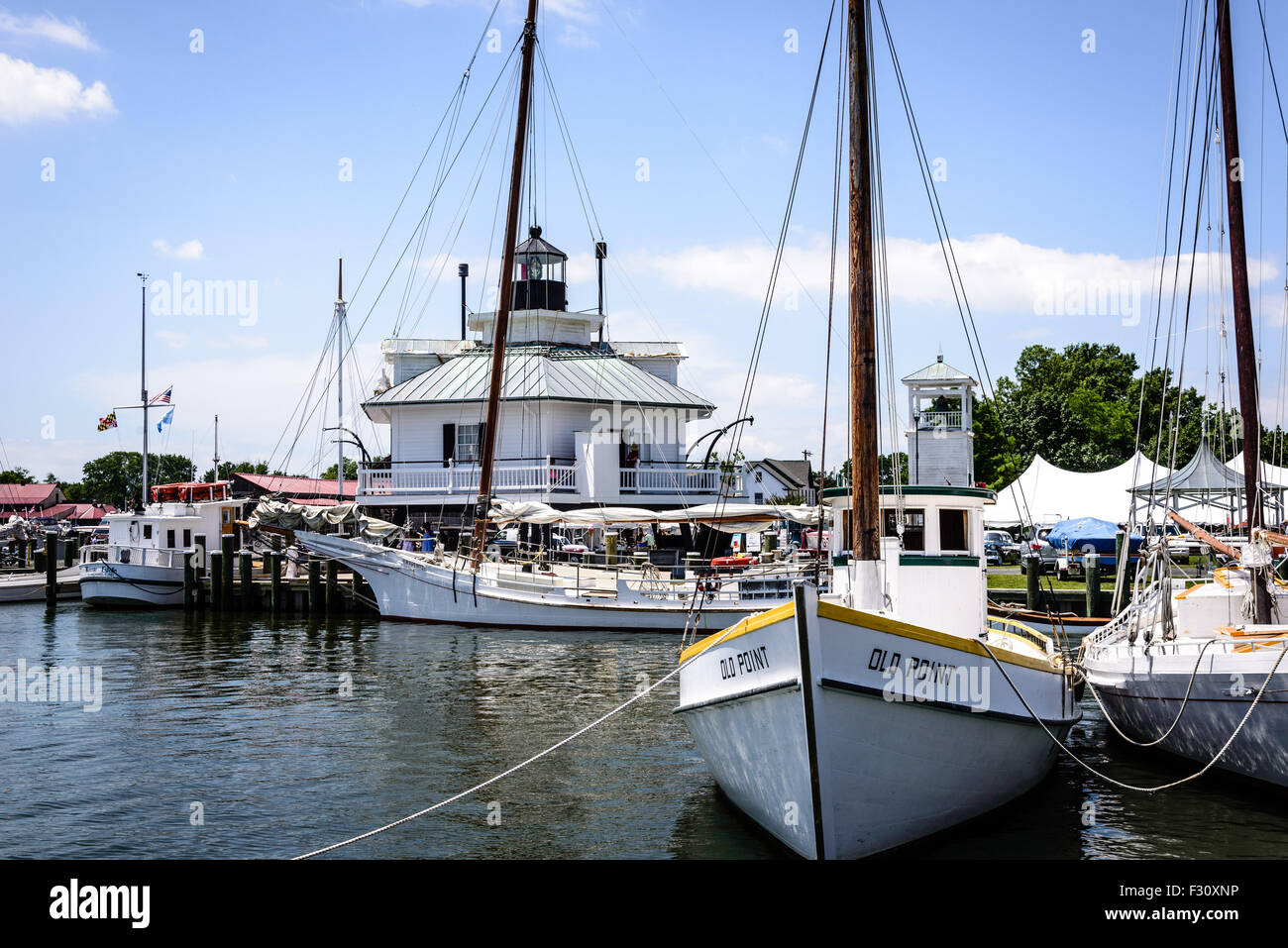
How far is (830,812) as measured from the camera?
973 centimetres

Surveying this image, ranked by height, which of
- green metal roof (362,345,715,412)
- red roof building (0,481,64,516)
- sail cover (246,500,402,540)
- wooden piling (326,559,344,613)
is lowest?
wooden piling (326,559,344,613)

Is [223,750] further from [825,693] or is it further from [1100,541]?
[1100,541]

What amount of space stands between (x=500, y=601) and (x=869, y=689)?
72.4 feet

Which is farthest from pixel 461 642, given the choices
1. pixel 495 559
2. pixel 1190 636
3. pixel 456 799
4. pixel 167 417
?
pixel 167 417

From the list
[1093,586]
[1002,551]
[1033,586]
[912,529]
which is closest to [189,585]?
[1033,586]

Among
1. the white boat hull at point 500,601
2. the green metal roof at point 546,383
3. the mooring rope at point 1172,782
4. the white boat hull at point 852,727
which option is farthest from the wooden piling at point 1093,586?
the white boat hull at point 852,727

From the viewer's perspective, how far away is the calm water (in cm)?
1134

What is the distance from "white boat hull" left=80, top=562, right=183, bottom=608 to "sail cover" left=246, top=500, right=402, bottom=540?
17.0 ft

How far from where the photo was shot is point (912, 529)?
13.8 meters

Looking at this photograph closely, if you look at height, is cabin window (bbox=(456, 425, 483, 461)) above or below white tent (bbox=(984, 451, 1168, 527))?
above

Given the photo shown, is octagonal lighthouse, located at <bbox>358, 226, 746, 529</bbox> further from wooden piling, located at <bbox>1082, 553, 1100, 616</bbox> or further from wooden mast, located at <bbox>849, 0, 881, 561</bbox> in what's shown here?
wooden mast, located at <bbox>849, 0, 881, 561</bbox>

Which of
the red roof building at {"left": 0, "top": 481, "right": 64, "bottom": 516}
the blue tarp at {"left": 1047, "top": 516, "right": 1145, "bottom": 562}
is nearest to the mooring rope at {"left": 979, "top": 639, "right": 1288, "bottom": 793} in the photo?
the blue tarp at {"left": 1047, "top": 516, "right": 1145, "bottom": 562}

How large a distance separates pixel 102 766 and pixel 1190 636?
581 inches

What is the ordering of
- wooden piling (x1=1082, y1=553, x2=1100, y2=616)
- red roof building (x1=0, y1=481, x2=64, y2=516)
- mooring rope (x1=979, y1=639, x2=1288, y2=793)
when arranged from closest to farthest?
mooring rope (x1=979, y1=639, x2=1288, y2=793) < wooden piling (x1=1082, y1=553, x2=1100, y2=616) < red roof building (x1=0, y1=481, x2=64, y2=516)
